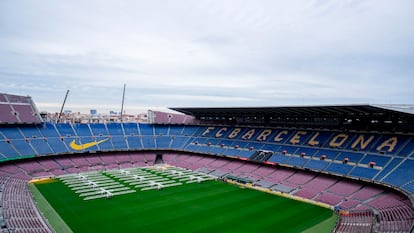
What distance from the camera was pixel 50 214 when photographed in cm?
2905

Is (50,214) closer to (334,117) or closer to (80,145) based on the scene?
(80,145)

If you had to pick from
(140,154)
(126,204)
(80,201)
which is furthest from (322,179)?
(140,154)

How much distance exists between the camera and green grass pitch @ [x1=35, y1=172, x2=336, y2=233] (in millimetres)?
26562

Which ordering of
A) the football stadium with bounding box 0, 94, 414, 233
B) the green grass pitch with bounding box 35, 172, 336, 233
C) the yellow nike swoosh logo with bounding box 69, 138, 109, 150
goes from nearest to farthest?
1. the green grass pitch with bounding box 35, 172, 336, 233
2. the football stadium with bounding box 0, 94, 414, 233
3. the yellow nike swoosh logo with bounding box 69, 138, 109, 150

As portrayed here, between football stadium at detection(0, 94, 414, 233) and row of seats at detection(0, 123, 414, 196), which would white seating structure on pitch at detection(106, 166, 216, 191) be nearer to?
football stadium at detection(0, 94, 414, 233)

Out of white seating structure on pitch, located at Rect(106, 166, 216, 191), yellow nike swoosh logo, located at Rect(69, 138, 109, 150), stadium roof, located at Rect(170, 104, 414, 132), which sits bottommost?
white seating structure on pitch, located at Rect(106, 166, 216, 191)

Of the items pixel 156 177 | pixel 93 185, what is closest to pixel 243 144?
pixel 156 177

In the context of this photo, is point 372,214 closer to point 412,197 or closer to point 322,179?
point 412,197

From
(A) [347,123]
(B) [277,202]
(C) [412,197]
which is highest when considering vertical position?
(A) [347,123]

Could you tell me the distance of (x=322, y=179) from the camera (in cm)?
3925

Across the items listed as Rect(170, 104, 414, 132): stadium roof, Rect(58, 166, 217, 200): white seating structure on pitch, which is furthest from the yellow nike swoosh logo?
Rect(170, 104, 414, 132): stadium roof

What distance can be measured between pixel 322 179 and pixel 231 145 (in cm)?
1900

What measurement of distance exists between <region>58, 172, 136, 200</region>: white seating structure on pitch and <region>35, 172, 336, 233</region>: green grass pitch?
45.1 inches

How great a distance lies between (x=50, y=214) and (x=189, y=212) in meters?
13.5
